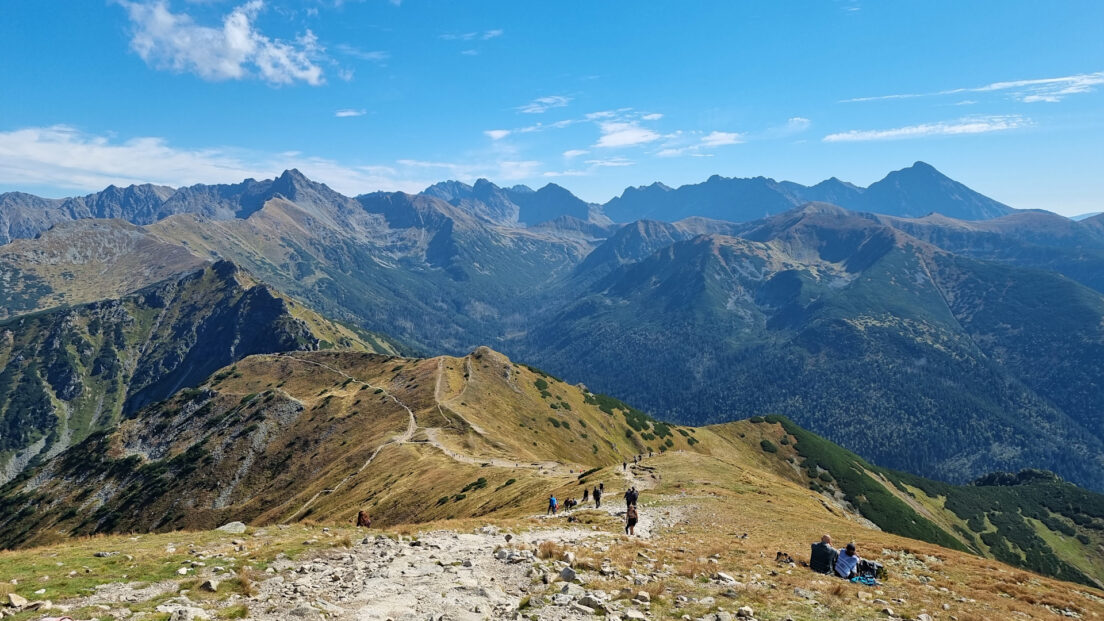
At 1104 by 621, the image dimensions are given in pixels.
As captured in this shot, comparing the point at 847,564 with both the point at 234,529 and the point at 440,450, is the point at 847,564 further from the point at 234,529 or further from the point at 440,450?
the point at 440,450

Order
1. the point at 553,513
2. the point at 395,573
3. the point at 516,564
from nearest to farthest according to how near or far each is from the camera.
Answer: the point at 395,573, the point at 516,564, the point at 553,513

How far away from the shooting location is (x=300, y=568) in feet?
76.7

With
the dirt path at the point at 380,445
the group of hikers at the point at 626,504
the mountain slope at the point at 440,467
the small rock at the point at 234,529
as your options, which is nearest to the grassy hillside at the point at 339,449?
the dirt path at the point at 380,445

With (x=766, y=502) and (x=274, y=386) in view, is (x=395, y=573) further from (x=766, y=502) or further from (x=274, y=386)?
(x=274, y=386)

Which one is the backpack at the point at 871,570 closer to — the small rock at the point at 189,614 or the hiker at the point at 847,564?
the hiker at the point at 847,564

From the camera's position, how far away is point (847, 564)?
26.6 meters

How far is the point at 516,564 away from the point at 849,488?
170 metres

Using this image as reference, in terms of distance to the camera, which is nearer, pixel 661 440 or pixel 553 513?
pixel 553 513

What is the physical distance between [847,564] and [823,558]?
1.14 m

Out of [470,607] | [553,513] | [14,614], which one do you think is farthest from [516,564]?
[553,513]

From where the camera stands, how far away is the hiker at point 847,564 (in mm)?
26281

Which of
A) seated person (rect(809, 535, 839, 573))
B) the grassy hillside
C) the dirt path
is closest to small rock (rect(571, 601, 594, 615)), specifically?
seated person (rect(809, 535, 839, 573))

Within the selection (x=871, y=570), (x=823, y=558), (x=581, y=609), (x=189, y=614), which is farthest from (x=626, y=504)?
(x=189, y=614)

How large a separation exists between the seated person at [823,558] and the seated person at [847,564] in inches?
15.3
